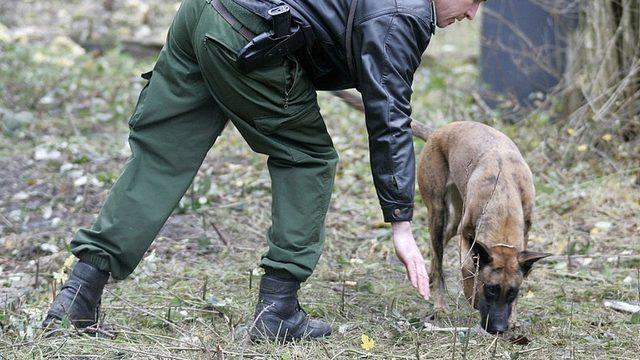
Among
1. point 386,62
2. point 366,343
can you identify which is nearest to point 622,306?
point 366,343

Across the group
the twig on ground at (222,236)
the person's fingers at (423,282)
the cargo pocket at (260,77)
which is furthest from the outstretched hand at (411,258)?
the twig on ground at (222,236)

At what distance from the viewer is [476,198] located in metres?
5.21

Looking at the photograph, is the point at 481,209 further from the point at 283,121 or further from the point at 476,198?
the point at 283,121

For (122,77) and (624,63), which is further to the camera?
(122,77)

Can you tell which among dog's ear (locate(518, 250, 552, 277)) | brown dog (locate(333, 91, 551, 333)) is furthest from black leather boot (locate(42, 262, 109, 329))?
dog's ear (locate(518, 250, 552, 277))

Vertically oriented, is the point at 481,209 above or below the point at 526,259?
above

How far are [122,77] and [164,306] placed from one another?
6.45 meters

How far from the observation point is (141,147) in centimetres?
440

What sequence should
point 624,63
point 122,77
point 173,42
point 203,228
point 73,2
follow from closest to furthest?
1. point 173,42
2. point 203,228
3. point 624,63
4. point 122,77
5. point 73,2

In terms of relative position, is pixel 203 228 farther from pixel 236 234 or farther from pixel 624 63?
pixel 624 63

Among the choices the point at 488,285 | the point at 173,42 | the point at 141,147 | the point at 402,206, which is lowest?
the point at 488,285

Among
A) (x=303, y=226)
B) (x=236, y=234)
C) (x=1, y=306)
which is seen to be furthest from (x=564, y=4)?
(x=1, y=306)

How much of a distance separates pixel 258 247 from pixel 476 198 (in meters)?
1.70

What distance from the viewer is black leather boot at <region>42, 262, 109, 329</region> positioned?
14.0 feet
